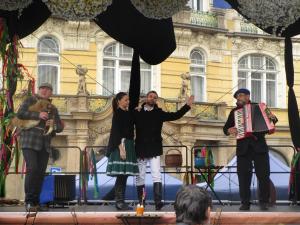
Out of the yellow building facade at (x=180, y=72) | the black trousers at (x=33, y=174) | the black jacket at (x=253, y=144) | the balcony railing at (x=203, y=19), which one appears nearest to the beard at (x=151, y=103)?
the black jacket at (x=253, y=144)

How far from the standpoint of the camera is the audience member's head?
3537 millimetres

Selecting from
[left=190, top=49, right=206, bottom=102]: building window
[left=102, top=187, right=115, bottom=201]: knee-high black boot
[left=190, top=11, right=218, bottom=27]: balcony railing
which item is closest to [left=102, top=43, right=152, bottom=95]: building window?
[left=190, top=49, right=206, bottom=102]: building window

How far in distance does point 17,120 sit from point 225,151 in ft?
54.0

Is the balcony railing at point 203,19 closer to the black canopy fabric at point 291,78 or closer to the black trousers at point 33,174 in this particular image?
the black canopy fabric at point 291,78

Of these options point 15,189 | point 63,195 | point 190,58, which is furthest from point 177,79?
point 63,195

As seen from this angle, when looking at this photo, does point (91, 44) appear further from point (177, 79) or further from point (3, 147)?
point (3, 147)

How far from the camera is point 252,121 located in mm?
7672

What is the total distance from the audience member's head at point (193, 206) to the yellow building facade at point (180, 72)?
1687cm

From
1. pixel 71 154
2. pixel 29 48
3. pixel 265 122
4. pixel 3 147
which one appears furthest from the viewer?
pixel 29 48

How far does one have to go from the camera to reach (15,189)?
17.5 m

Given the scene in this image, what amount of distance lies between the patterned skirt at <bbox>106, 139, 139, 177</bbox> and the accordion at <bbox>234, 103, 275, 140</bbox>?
51.5 inches

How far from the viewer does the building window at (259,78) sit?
82.7 ft

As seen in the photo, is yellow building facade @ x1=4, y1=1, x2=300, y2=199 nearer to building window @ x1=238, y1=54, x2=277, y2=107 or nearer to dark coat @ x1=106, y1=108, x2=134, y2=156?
building window @ x1=238, y1=54, x2=277, y2=107

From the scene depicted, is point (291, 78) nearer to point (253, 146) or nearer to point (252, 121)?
point (252, 121)
